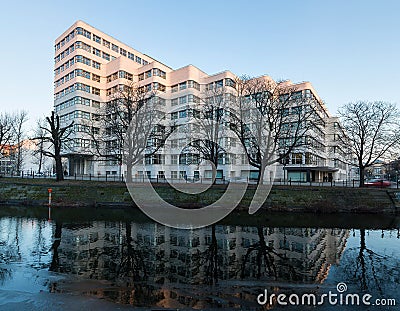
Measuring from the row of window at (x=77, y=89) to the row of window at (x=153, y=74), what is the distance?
10.0 metres

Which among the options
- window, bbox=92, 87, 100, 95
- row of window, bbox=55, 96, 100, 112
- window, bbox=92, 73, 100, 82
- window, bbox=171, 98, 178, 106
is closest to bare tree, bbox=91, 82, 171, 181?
row of window, bbox=55, 96, 100, 112

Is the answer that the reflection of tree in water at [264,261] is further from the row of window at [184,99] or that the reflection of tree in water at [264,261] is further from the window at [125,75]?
the window at [125,75]

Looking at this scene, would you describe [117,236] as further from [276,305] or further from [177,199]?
[177,199]

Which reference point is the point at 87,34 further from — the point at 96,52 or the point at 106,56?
the point at 106,56

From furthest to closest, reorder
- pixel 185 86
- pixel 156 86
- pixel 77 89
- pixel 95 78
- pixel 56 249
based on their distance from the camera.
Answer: pixel 95 78
pixel 156 86
pixel 185 86
pixel 77 89
pixel 56 249

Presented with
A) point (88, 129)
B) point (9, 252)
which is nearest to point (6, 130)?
point (88, 129)

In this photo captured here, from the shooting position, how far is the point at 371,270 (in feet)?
32.0

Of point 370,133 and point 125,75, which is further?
point 125,75

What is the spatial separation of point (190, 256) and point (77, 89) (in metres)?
53.1

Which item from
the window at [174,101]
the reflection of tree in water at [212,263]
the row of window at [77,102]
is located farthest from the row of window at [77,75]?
the reflection of tree in water at [212,263]

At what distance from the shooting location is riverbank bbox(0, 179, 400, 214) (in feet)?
83.5

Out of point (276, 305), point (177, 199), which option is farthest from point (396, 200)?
point (276, 305)

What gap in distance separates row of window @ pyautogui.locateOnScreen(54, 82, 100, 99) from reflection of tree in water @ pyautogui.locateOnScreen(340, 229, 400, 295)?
56.1m

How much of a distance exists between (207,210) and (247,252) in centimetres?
1432
